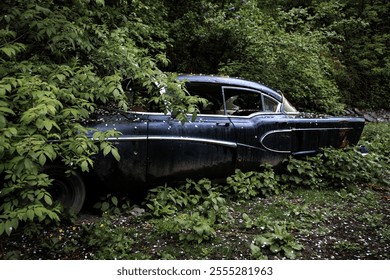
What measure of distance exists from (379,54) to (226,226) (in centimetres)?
1118

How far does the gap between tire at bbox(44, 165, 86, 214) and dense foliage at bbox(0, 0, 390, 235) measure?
0.15 meters

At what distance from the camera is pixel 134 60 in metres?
3.29

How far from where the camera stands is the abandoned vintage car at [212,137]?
4090mm

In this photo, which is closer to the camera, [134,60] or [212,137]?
[134,60]

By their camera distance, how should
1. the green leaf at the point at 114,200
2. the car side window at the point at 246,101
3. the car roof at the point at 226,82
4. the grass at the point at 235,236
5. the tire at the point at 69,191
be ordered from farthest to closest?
the car side window at the point at 246,101 → the car roof at the point at 226,82 → the green leaf at the point at 114,200 → the tire at the point at 69,191 → the grass at the point at 235,236

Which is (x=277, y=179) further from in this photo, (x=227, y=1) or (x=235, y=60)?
(x=227, y=1)

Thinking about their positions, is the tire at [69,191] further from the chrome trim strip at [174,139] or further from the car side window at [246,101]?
the car side window at [246,101]

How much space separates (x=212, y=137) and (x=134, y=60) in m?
1.68

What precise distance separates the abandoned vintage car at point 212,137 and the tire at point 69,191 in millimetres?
11

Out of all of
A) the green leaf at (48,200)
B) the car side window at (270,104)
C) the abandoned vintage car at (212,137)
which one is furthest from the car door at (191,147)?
the green leaf at (48,200)

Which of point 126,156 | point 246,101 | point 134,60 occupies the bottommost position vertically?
point 126,156

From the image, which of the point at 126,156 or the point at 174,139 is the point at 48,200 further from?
the point at 174,139

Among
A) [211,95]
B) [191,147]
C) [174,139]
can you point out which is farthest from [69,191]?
[211,95]

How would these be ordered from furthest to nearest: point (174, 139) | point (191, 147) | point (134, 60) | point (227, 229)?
point (191, 147)
point (174, 139)
point (227, 229)
point (134, 60)
